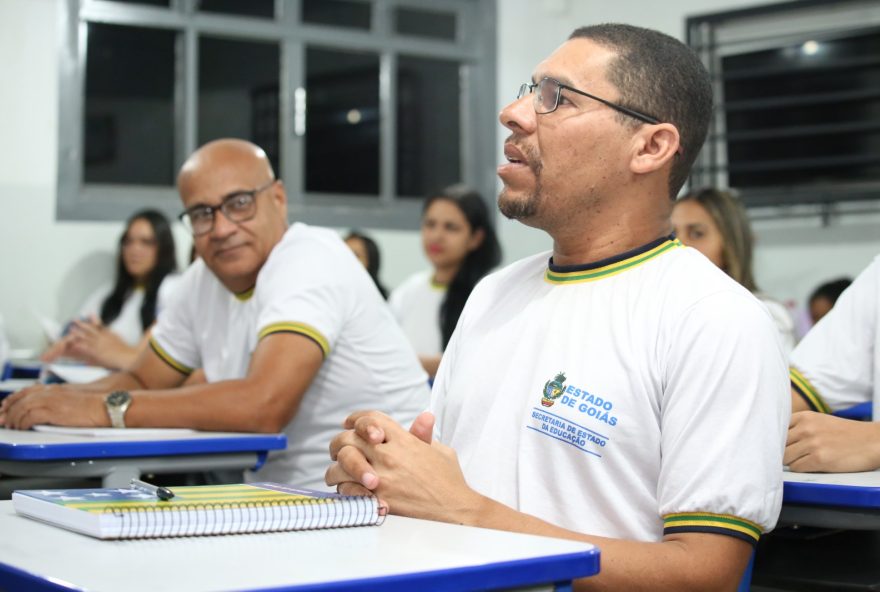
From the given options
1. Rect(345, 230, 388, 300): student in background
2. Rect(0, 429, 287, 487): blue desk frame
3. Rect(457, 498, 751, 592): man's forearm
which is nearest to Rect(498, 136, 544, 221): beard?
Rect(457, 498, 751, 592): man's forearm

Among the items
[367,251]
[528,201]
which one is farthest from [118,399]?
[367,251]

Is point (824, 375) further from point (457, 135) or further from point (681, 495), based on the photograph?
point (457, 135)

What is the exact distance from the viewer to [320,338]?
257 cm

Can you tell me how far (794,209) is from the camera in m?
6.43

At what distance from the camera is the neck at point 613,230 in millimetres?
1642

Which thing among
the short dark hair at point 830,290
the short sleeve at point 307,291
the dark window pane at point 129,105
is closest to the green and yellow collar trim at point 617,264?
the short sleeve at point 307,291

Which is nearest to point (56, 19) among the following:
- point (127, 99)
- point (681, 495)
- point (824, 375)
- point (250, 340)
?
point (127, 99)

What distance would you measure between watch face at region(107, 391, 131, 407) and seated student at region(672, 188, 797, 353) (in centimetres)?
209

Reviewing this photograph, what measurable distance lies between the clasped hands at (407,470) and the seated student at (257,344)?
3.45 ft

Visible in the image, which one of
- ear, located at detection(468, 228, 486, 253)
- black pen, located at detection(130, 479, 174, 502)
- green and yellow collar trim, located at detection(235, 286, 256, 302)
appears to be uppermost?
ear, located at detection(468, 228, 486, 253)

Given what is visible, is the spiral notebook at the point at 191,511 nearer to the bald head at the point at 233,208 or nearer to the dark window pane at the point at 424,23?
the bald head at the point at 233,208

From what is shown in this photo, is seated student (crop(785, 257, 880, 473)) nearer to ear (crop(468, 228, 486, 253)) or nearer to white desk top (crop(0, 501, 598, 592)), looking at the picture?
white desk top (crop(0, 501, 598, 592))

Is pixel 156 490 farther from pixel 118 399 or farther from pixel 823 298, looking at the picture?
pixel 823 298

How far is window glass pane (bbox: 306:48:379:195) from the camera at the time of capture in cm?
689
